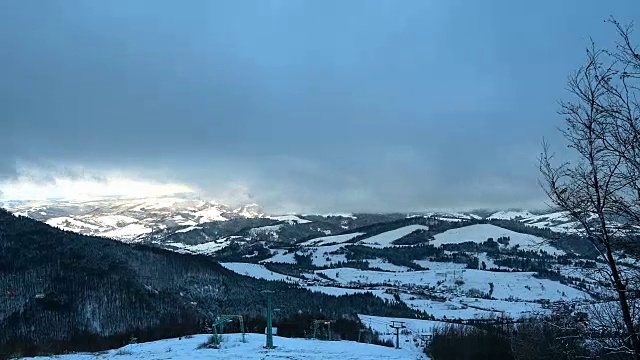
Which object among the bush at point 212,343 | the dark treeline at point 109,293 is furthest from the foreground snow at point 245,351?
the dark treeline at point 109,293

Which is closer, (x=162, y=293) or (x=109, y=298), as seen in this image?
(x=109, y=298)

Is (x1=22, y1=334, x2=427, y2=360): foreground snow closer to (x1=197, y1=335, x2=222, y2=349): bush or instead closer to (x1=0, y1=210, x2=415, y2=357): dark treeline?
(x1=197, y1=335, x2=222, y2=349): bush

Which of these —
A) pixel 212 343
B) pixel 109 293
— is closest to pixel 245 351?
pixel 212 343

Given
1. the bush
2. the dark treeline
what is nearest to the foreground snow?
the bush

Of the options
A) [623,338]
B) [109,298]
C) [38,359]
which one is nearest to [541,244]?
[623,338]

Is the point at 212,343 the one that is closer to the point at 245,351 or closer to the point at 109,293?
the point at 245,351

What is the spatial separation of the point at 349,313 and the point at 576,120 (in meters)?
161

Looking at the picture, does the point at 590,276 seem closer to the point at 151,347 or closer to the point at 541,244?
the point at 541,244

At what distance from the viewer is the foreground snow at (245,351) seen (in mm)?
27781

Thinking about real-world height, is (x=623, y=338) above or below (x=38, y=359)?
above

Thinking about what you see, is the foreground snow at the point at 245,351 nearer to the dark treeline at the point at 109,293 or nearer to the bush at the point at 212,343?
the bush at the point at 212,343

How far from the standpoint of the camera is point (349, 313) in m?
164

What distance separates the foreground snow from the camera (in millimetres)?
27781

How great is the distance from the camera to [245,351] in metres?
29.8
